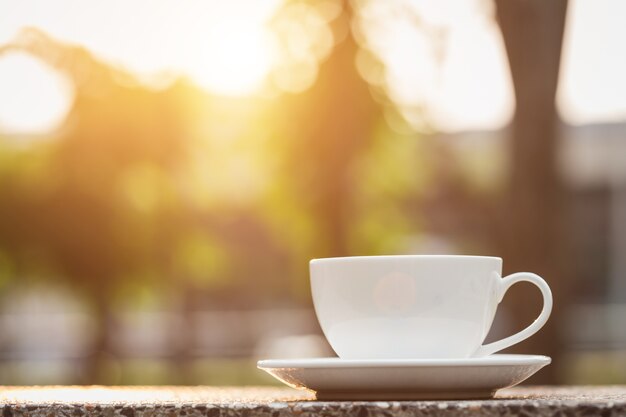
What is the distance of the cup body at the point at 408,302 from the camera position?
2.83 feet

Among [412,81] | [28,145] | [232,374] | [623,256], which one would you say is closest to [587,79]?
[412,81]

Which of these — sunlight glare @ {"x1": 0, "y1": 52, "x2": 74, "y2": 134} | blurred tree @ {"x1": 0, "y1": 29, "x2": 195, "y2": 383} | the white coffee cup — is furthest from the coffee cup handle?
blurred tree @ {"x1": 0, "y1": 29, "x2": 195, "y2": 383}

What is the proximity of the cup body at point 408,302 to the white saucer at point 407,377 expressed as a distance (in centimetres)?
9

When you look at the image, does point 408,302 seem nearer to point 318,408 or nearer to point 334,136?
point 318,408

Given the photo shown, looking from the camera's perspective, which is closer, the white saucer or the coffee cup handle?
the white saucer

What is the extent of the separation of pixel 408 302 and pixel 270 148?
24.4 ft

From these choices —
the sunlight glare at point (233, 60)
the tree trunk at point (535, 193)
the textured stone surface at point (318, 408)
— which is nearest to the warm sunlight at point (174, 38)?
the sunlight glare at point (233, 60)

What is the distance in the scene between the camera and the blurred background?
378 centimetres

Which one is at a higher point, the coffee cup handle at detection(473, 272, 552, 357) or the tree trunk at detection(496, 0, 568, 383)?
the tree trunk at detection(496, 0, 568, 383)

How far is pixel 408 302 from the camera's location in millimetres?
867

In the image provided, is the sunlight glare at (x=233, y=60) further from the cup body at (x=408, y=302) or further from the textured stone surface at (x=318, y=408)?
the textured stone surface at (x=318, y=408)

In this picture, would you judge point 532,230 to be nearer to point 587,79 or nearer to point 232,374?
point 587,79

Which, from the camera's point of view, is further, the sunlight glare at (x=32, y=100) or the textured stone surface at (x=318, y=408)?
the sunlight glare at (x=32, y=100)

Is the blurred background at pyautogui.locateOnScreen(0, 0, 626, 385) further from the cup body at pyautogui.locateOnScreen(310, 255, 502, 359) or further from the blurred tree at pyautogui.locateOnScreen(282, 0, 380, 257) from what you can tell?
the cup body at pyautogui.locateOnScreen(310, 255, 502, 359)
